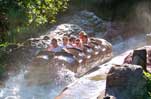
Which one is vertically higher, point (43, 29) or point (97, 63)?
point (43, 29)

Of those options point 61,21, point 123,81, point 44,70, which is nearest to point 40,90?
point 44,70

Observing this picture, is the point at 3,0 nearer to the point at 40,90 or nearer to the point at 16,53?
the point at 16,53

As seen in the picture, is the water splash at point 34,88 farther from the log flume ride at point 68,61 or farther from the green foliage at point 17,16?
the green foliage at point 17,16

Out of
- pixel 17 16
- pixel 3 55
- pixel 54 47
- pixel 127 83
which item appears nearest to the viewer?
pixel 127 83

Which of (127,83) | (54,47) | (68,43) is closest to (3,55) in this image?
(54,47)


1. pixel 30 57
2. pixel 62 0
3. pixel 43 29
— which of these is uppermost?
pixel 62 0

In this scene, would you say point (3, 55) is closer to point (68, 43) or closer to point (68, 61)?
point (68, 43)

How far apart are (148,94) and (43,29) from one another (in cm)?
1328

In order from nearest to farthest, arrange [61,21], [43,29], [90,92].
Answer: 1. [90,92]
2. [43,29]
3. [61,21]

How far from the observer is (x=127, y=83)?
394 inches

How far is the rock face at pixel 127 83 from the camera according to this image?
9.91 meters

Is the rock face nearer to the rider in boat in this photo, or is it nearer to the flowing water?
the flowing water

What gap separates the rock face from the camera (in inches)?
390

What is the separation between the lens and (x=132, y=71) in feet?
32.9
